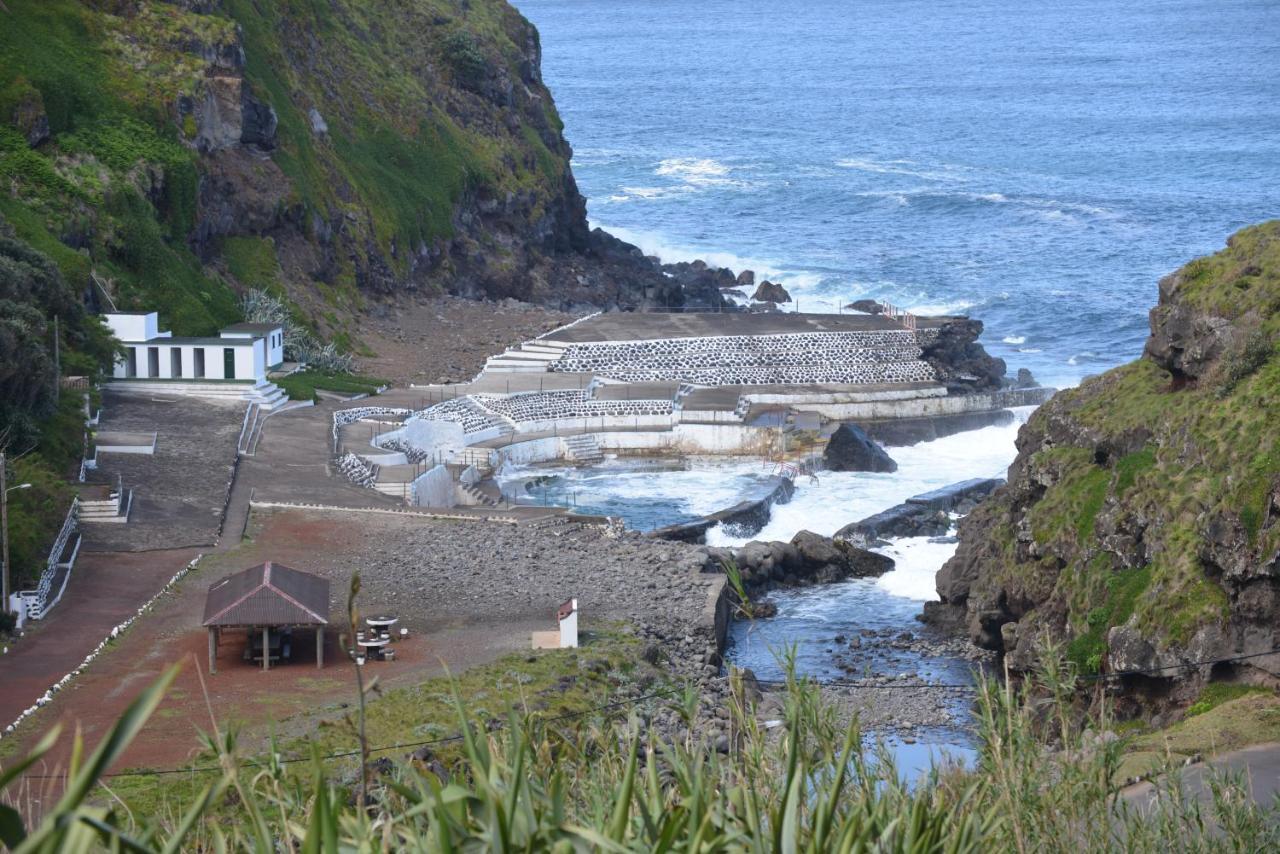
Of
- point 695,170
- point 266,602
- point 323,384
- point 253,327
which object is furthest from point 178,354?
point 695,170

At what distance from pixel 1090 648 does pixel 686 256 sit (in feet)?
192

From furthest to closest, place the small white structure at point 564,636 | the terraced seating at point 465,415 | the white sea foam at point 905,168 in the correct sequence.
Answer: the white sea foam at point 905,168
the terraced seating at point 465,415
the small white structure at point 564,636

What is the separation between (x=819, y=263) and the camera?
84.8 metres

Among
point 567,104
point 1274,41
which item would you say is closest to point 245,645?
point 567,104

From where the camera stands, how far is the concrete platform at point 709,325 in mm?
57656

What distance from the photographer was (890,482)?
Answer: 47.2 metres

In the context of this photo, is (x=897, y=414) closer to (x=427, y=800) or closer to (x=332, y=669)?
(x=332, y=669)

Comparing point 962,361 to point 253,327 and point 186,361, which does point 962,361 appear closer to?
point 253,327

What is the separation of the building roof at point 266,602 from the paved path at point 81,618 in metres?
2.33

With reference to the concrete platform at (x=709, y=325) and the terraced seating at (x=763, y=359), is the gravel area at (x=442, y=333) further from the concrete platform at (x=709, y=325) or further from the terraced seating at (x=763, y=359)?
the terraced seating at (x=763, y=359)

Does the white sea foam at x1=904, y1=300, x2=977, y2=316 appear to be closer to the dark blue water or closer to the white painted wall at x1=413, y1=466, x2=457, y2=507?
the dark blue water

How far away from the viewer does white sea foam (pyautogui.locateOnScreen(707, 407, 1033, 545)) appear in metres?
43.0

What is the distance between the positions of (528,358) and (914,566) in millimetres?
19555

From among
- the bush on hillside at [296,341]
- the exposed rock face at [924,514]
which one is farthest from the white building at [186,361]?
the exposed rock face at [924,514]
